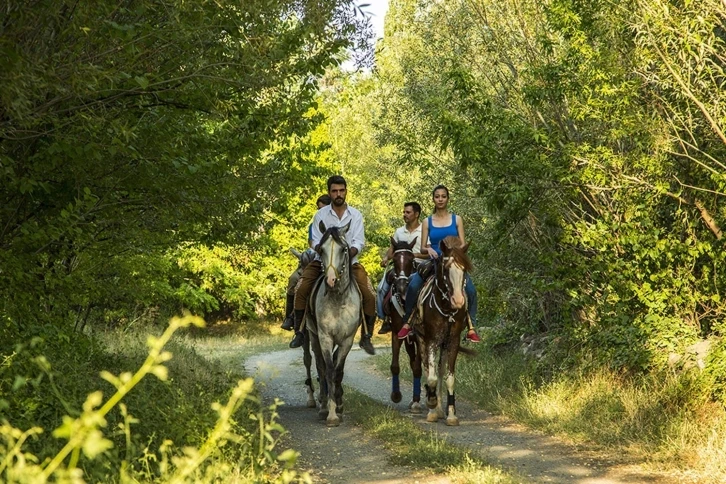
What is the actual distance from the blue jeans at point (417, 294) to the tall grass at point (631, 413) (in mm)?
1569

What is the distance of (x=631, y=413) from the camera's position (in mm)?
10664

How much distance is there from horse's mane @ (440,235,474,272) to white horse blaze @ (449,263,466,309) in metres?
0.08

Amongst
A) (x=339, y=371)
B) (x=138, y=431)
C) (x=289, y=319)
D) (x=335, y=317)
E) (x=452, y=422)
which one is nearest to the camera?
(x=138, y=431)

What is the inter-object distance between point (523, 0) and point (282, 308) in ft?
99.0

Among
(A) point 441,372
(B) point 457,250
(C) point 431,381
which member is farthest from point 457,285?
(A) point 441,372

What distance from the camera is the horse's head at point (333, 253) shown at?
454 inches

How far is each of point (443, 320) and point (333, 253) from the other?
73.9 inches

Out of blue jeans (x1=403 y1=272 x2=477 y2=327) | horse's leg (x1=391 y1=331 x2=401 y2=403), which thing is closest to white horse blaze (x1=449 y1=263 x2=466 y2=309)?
blue jeans (x1=403 y1=272 x2=477 y2=327)

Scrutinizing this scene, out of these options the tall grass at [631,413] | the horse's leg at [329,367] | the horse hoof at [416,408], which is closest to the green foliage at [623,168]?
the tall grass at [631,413]

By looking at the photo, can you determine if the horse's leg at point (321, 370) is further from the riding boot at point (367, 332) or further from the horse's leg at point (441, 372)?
the horse's leg at point (441, 372)

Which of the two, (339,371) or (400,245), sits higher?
(400,245)

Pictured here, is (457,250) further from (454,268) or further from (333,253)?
(333,253)

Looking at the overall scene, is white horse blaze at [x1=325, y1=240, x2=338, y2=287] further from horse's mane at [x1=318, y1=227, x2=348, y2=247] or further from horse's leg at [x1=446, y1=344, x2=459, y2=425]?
horse's leg at [x1=446, y1=344, x2=459, y2=425]

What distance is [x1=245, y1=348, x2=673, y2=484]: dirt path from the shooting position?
8555mm
